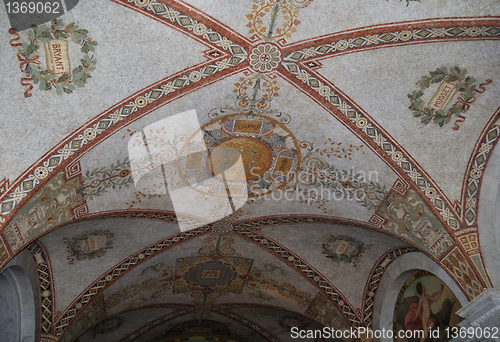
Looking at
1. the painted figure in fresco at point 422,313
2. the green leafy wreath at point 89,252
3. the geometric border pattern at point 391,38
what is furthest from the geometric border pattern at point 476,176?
the green leafy wreath at point 89,252

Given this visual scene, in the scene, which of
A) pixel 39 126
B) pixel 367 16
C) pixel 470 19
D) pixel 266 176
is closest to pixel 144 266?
pixel 266 176

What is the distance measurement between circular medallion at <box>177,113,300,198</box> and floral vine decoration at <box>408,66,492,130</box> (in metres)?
1.87

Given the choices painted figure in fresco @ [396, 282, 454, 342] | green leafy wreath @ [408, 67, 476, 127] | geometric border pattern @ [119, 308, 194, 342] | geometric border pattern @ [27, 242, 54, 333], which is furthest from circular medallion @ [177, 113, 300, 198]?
geometric border pattern @ [119, 308, 194, 342]

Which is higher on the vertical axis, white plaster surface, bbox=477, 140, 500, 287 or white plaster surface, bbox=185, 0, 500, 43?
white plaster surface, bbox=185, 0, 500, 43

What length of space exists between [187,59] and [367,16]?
7.56 feet

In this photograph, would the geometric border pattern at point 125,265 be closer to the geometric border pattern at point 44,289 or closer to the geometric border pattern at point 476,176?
the geometric border pattern at point 44,289

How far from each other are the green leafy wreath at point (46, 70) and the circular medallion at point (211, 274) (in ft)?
18.5

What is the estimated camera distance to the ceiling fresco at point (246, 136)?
6020 mm

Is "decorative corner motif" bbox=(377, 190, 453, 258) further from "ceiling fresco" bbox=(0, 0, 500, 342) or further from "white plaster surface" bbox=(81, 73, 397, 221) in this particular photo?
"white plaster surface" bbox=(81, 73, 397, 221)

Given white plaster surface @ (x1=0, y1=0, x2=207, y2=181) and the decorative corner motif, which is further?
the decorative corner motif

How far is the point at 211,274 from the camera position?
11.1 m

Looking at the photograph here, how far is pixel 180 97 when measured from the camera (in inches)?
265

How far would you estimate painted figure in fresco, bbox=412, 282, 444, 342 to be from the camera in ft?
27.9

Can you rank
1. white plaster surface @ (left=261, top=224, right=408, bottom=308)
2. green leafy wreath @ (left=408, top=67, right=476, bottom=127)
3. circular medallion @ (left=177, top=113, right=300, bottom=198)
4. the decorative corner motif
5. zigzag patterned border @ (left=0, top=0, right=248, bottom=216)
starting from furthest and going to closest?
white plaster surface @ (left=261, top=224, right=408, bottom=308) → circular medallion @ (left=177, top=113, right=300, bottom=198) → the decorative corner motif → green leafy wreath @ (left=408, top=67, right=476, bottom=127) → zigzag patterned border @ (left=0, top=0, right=248, bottom=216)
